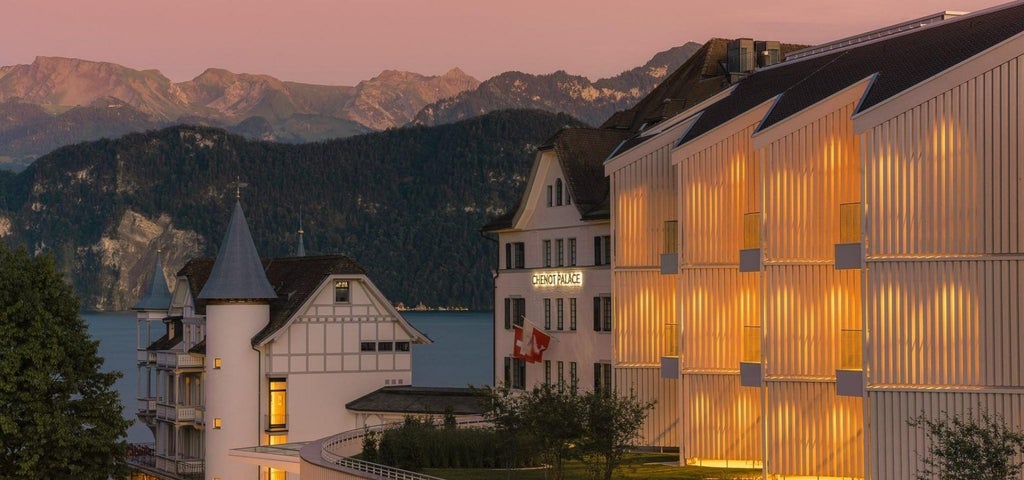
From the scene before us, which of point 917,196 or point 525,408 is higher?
point 917,196

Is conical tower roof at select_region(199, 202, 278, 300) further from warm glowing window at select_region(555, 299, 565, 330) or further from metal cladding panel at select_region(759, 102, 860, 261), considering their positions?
metal cladding panel at select_region(759, 102, 860, 261)

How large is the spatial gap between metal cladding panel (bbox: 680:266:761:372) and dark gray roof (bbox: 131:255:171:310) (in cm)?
4460

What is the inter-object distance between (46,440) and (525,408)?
15762 millimetres

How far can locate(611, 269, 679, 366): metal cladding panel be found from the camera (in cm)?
5506

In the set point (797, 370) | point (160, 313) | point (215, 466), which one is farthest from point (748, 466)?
point (160, 313)

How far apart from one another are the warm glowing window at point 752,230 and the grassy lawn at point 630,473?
632 centimetres

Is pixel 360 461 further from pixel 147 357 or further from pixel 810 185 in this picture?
pixel 147 357

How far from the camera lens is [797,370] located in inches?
1764

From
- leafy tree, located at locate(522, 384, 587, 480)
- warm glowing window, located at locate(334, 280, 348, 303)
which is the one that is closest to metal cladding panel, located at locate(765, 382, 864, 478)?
leafy tree, located at locate(522, 384, 587, 480)

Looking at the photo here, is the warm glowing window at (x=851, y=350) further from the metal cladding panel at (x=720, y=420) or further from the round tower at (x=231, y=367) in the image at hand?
the round tower at (x=231, y=367)

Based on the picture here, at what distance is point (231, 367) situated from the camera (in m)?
72.7

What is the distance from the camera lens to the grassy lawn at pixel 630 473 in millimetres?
46188

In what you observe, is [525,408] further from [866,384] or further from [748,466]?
[866,384]

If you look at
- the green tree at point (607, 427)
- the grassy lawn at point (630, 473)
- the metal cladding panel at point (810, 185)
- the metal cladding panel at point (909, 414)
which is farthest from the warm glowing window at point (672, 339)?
the metal cladding panel at point (909, 414)
